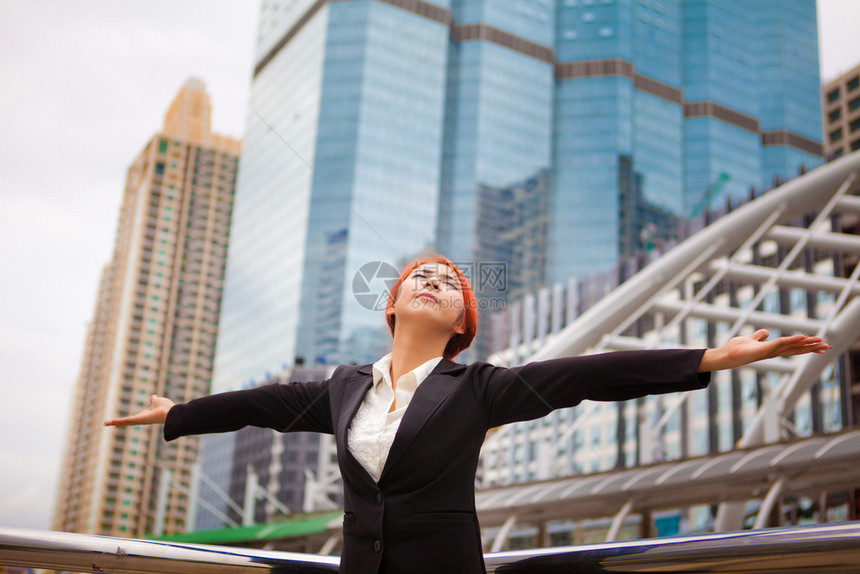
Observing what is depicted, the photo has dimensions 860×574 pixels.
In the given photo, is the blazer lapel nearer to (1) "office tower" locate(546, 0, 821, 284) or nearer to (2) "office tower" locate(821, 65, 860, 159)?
(2) "office tower" locate(821, 65, 860, 159)

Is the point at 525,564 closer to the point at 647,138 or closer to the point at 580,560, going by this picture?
the point at 580,560

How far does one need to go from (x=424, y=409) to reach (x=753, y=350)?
2.59 feet

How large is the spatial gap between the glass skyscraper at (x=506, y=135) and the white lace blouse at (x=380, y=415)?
66505 millimetres

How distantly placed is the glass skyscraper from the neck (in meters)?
66.4

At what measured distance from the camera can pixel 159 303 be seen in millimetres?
116188

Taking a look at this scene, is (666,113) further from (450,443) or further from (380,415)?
(450,443)

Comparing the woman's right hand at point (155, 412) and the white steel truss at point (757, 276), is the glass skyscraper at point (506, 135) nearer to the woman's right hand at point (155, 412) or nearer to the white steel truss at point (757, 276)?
the white steel truss at point (757, 276)

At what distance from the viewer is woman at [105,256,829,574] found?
66.0 inches

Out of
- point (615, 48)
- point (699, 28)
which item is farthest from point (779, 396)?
point (699, 28)

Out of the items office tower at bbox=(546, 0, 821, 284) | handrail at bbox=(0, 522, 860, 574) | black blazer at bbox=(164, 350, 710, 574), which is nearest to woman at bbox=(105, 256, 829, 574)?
black blazer at bbox=(164, 350, 710, 574)

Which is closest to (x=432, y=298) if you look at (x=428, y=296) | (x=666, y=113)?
(x=428, y=296)

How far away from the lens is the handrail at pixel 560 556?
51.5 inches

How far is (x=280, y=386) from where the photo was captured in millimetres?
2252

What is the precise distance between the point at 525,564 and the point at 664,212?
356 feet
